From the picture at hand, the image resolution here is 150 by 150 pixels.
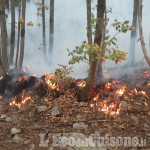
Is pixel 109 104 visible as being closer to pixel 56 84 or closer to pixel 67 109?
pixel 67 109

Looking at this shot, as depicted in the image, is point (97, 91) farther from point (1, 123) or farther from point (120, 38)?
point (120, 38)

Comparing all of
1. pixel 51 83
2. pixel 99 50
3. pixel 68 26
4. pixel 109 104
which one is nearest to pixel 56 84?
pixel 51 83

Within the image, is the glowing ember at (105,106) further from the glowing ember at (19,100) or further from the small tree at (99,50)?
the glowing ember at (19,100)

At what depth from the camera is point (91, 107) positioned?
599 centimetres

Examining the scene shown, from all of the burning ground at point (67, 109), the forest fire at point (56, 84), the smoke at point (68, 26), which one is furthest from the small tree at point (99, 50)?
the smoke at point (68, 26)

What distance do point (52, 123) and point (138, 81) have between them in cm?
385

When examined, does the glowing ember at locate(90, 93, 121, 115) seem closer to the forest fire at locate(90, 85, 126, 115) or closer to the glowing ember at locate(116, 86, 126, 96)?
the forest fire at locate(90, 85, 126, 115)

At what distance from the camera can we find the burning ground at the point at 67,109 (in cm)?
515

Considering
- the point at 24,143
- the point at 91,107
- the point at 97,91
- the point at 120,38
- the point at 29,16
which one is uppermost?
the point at 29,16

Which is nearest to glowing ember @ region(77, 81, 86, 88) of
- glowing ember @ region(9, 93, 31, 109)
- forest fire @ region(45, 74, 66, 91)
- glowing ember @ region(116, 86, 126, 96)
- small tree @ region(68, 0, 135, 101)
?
small tree @ region(68, 0, 135, 101)

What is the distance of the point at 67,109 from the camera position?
5973 mm

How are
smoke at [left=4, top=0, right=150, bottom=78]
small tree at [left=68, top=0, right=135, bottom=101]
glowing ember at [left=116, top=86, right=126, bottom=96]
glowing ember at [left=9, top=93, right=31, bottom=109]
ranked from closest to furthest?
small tree at [left=68, top=0, right=135, bottom=101], glowing ember at [left=116, top=86, right=126, bottom=96], glowing ember at [left=9, top=93, right=31, bottom=109], smoke at [left=4, top=0, right=150, bottom=78]

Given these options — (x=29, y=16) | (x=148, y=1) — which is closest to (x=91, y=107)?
(x=148, y=1)

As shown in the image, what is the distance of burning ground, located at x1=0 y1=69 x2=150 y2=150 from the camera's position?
515 centimetres
